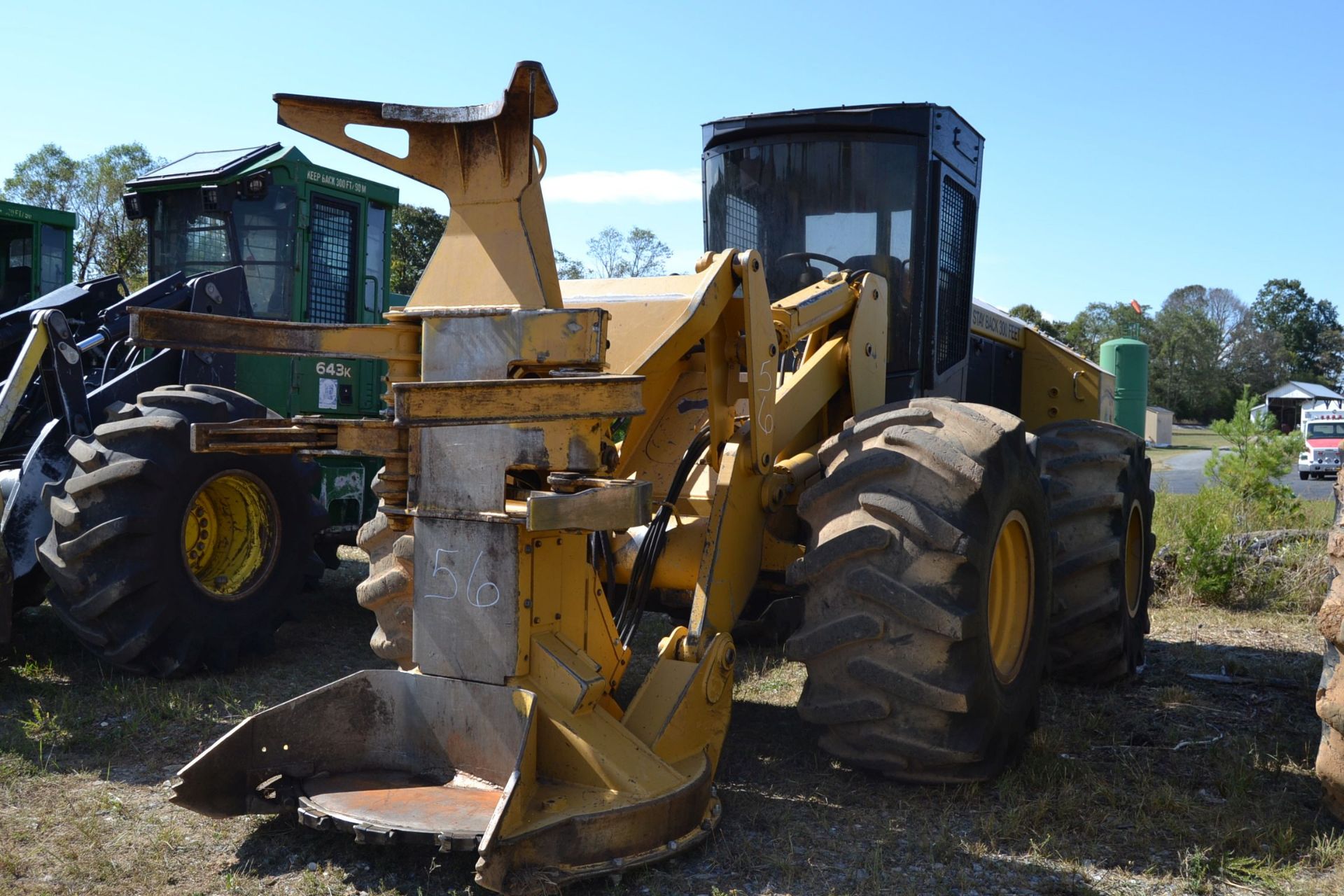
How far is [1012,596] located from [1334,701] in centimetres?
115

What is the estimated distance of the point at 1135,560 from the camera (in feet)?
21.8

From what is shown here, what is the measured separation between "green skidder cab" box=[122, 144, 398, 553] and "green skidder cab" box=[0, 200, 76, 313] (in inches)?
78.5

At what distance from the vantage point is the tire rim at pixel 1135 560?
6.48 m

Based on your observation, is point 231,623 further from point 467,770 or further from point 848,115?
point 848,115

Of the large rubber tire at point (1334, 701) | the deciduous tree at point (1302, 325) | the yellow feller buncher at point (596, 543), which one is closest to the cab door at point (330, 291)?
the yellow feller buncher at point (596, 543)

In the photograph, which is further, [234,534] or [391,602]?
[234,534]

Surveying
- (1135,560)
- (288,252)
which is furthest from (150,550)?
(1135,560)

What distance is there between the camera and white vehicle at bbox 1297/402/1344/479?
105ft

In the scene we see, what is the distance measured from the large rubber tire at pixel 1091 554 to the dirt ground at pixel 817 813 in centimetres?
21

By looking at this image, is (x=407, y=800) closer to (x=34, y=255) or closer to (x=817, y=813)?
(x=817, y=813)

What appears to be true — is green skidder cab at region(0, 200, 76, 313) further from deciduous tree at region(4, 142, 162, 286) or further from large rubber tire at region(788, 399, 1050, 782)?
deciduous tree at region(4, 142, 162, 286)

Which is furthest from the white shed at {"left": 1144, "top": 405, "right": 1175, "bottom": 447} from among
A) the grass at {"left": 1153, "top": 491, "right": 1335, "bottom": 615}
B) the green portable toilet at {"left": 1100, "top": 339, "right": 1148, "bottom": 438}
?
the grass at {"left": 1153, "top": 491, "right": 1335, "bottom": 615}

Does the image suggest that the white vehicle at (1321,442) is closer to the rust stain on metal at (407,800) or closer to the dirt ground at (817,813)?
the dirt ground at (817,813)

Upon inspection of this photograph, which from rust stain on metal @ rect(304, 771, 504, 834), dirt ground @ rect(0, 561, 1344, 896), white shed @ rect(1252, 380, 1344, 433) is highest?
white shed @ rect(1252, 380, 1344, 433)
